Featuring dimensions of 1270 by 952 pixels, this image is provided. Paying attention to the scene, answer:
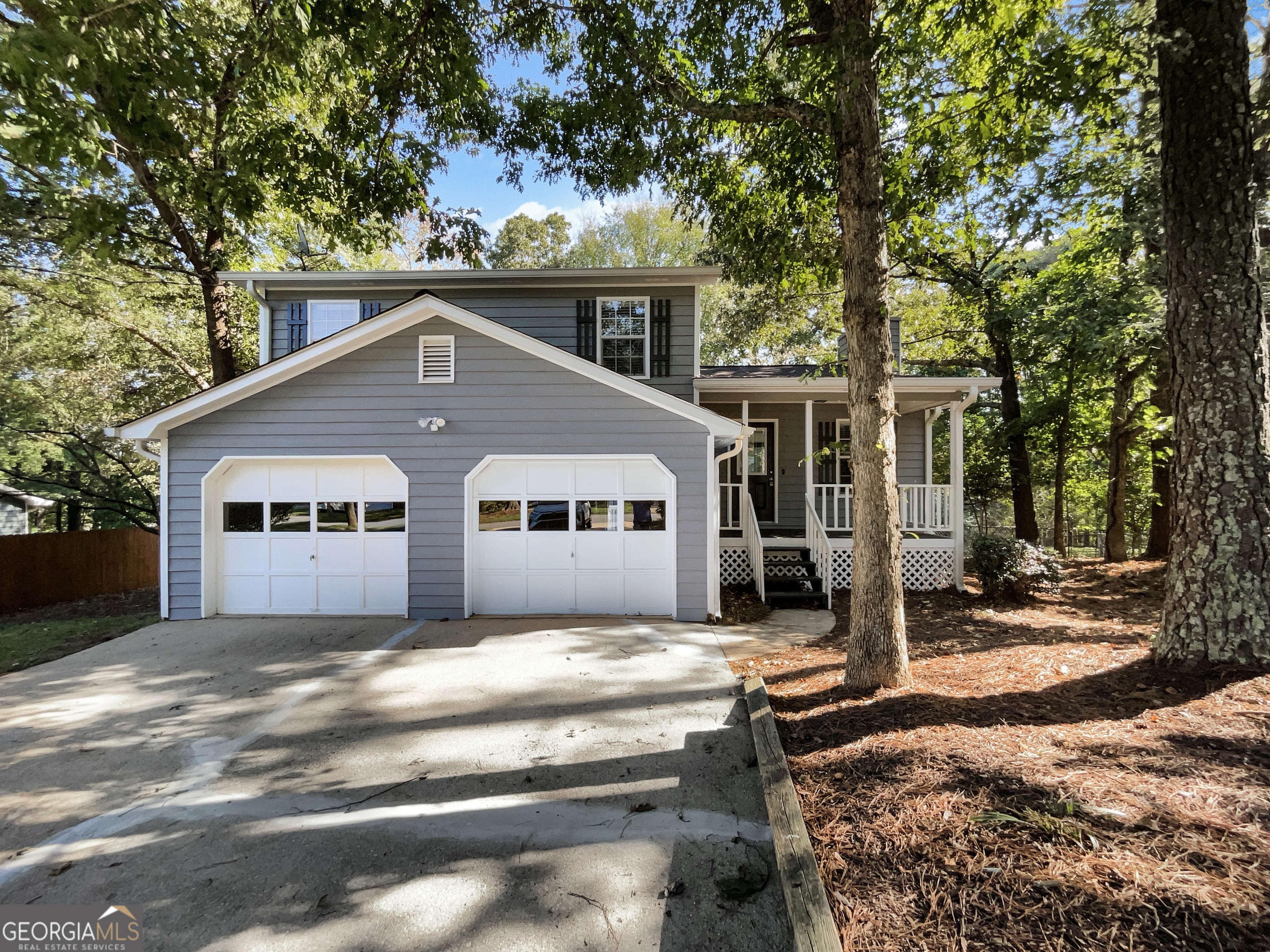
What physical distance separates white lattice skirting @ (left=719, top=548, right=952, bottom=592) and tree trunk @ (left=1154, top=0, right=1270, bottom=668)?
592 cm

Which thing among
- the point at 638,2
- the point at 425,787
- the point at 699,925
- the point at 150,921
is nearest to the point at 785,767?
the point at 699,925

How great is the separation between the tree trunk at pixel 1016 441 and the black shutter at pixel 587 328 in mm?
10213

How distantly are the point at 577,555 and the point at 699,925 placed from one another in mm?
5608

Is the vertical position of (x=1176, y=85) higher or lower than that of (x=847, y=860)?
higher

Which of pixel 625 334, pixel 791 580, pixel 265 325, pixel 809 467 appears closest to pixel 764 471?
pixel 809 467

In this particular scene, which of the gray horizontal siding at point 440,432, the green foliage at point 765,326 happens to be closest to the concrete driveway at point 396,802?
the gray horizontal siding at point 440,432

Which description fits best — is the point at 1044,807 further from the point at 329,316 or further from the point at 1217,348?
the point at 329,316

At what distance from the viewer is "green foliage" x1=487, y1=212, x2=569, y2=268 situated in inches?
947

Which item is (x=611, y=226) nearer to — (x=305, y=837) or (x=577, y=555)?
(x=577, y=555)

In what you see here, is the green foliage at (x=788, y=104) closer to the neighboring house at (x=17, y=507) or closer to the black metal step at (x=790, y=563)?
the black metal step at (x=790, y=563)

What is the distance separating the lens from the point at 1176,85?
4.11 m

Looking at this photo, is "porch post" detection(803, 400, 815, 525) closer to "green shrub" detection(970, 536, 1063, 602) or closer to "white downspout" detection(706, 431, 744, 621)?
"white downspout" detection(706, 431, 744, 621)

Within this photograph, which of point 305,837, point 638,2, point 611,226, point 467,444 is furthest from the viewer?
point 611,226

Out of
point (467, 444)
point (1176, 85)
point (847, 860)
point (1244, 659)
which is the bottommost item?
point (847, 860)
